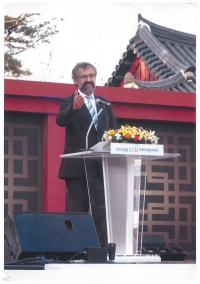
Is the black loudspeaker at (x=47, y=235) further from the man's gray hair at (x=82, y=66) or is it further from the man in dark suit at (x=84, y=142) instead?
the man's gray hair at (x=82, y=66)

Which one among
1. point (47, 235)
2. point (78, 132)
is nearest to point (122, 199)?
point (47, 235)

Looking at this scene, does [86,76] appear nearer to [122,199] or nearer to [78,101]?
[78,101]

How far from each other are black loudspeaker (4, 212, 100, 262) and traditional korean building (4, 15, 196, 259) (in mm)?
1291

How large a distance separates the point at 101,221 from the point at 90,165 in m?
0.34

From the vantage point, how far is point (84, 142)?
4820 mm

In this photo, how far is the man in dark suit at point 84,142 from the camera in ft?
15.2

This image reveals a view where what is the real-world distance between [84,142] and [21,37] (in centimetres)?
289

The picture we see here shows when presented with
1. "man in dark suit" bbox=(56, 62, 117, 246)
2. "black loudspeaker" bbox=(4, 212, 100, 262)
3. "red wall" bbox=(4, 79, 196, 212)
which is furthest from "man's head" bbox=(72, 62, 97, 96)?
"red wall" bbox=(4, 79, 196, 212)

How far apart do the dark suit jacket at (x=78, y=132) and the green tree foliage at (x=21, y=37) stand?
2.10m

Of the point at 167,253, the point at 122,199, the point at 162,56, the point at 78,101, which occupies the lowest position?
the point at 167,253

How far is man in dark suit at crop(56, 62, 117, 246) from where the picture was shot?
4.64 m

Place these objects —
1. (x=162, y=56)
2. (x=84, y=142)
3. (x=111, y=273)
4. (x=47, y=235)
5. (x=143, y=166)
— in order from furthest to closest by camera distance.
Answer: (x=162, y=56)
(x=143, y=166)
(x=84, y=142)
(x=47, y=235)
(x=111, y=273)

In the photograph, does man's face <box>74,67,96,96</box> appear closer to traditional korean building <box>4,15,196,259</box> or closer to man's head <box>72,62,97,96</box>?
man's head <box>72,62,97,96</box>

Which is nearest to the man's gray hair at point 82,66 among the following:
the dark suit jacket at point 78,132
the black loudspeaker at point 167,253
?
the dark suit jacket at point 78,132
